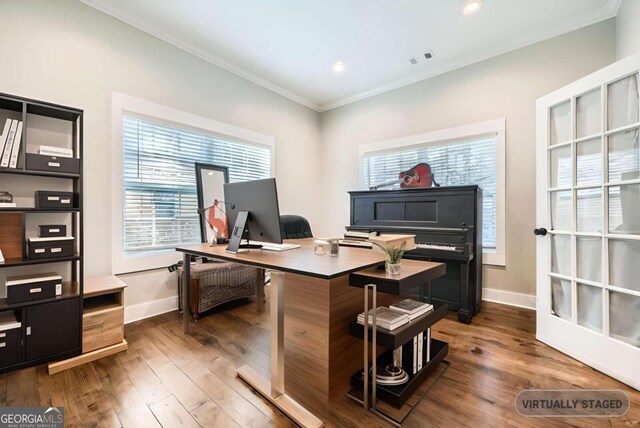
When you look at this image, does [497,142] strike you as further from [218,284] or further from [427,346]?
[218,284]

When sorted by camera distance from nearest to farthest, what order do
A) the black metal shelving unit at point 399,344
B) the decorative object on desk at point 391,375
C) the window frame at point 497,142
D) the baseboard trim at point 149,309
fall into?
the black metal shelving unit at point 399,344 < the decorative object on desk at point 391,375 < the baseboard trim at point 149,309 < the window frame at point 497,142

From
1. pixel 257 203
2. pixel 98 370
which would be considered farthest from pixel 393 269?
pixel 98 370

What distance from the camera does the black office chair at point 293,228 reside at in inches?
116

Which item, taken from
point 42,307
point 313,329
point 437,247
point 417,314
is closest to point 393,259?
point 417,314

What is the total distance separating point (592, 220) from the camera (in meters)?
1.96

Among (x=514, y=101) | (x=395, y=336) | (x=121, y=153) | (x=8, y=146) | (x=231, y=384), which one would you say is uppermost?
(x=514, y=101)

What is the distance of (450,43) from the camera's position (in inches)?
120

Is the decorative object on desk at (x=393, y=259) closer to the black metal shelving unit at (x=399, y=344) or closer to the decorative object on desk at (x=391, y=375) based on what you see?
the black metal shelving unit at (x=399, y=344)

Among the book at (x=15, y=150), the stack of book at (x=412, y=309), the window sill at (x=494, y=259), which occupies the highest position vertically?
the book at (x=15, y=150)

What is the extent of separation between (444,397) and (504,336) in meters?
1.17

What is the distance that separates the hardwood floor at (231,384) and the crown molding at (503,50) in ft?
9.65

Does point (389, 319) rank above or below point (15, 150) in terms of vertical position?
below

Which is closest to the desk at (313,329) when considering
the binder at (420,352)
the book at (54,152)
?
the binder at (420,352)

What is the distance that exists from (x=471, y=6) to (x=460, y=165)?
5.35ft
